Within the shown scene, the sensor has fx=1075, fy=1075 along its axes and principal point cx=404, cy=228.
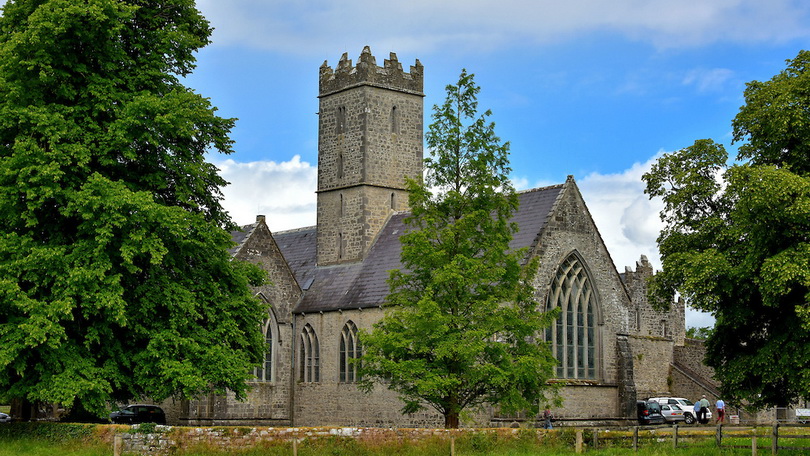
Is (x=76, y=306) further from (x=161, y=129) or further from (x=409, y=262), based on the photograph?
(x=409, y=262)

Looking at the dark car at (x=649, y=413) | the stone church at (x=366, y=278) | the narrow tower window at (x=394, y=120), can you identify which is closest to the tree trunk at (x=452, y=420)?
the stone church at (x=366, y=278)

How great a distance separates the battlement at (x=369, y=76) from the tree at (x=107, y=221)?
62.4 ft

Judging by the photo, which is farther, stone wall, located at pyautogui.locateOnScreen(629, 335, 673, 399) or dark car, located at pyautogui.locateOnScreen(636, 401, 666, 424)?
stone wall, located at pyautogui.locateOnScreen(629, 335, 673, 399)

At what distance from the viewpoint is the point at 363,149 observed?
50.9 meters

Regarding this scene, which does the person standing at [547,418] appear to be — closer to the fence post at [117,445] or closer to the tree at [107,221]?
the tree at [107,221]

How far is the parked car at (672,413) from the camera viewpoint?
5472 centimetres

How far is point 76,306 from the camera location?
28.1m

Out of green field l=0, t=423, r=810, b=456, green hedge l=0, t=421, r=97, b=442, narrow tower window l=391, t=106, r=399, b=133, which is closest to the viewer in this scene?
green field l=0, t=423, r=810, b=456

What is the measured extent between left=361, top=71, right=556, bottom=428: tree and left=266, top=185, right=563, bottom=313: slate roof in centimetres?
1006

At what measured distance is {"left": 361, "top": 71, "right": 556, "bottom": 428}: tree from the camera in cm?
3122

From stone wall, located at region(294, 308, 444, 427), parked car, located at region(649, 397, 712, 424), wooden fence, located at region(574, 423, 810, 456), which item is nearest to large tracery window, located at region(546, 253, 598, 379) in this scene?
stone wall, located at region(294, 308, 444, 427)

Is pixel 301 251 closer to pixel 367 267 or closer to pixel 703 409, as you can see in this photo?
pixel 367 267

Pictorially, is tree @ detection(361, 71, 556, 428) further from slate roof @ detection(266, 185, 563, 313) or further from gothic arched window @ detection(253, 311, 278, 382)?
gothic arched window @ detection(253, 311, 278, 382)

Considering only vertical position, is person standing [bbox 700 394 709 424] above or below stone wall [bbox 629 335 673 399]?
below
